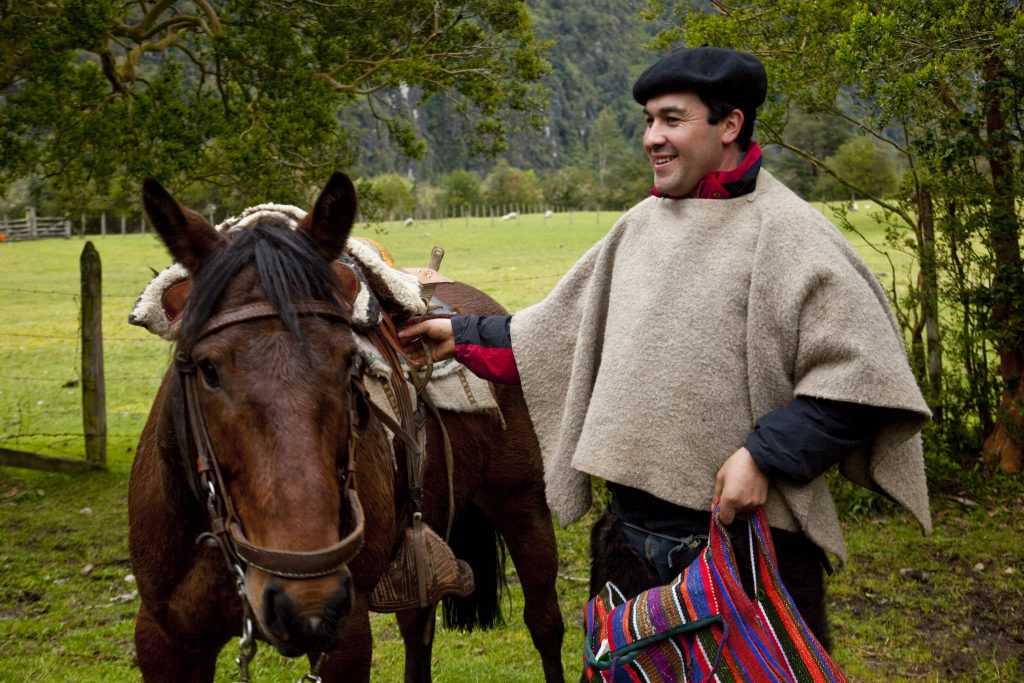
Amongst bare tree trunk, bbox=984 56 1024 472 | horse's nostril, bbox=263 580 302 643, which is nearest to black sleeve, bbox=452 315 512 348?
horse's nostril, bbox=263 580 302 643

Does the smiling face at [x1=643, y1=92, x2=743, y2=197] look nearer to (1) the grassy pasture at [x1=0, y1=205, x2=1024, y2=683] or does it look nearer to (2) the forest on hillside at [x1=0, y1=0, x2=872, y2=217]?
(1) the grassy pasture at [x1=0, y1=205, x2=1024, y2=683]

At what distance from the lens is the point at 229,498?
2.01m

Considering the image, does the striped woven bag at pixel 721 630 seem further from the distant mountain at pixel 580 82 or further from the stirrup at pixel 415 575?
the distant mountain at pixel 580 82

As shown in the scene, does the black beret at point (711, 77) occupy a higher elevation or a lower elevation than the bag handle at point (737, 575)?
higher

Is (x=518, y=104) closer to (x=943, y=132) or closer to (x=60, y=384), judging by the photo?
(x=943, y=132)

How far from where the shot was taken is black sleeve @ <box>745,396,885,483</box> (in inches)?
80.5

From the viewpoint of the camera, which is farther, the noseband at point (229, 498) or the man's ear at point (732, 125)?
the man's ear at point (732, 125)

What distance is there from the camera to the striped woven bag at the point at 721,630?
2076 mm

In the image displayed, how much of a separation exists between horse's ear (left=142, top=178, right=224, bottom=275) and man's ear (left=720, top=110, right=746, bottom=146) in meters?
1.28

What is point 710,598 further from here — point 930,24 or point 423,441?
point 930,24

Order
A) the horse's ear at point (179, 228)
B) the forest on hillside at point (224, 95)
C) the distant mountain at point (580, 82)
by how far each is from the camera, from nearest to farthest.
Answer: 1. the horse's ear at point (179, 228)
2. the forest on hillside at point (224, 95)
3. the distant mountain at point (580, 82)

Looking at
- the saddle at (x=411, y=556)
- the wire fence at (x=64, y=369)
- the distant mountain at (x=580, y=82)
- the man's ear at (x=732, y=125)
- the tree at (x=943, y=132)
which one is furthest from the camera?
the distant mountain at (x=580, y=82)

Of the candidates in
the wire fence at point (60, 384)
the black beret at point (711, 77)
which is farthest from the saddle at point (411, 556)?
the wire fence at point (60, 384)

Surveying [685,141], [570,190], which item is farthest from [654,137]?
[570,190]
